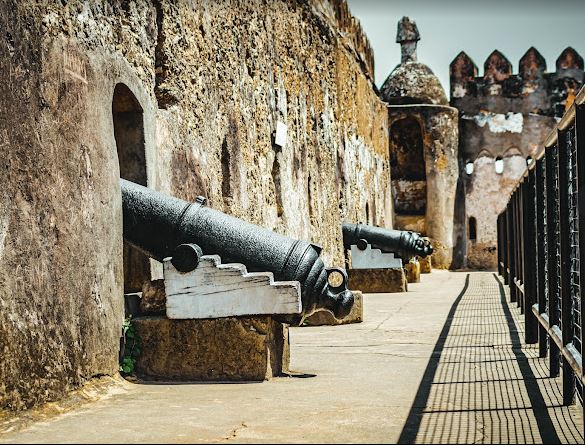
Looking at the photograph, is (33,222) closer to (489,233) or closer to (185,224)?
(185,224)

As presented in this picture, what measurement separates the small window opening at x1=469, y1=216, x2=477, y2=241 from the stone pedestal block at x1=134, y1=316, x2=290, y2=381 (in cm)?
2429

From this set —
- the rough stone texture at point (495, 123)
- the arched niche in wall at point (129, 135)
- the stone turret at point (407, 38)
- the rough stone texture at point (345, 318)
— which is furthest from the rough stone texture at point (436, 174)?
the arched niche in wall at point (129, 135)

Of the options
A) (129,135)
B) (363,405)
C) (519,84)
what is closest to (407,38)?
(519,84)

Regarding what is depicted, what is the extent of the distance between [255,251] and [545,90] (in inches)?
1030

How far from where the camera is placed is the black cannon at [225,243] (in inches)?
209

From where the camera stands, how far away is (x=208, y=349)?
5.16 metres

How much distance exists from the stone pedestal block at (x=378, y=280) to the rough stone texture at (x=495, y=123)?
13864 mm

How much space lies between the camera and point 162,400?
4434mm

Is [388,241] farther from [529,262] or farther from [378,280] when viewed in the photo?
[529,262]

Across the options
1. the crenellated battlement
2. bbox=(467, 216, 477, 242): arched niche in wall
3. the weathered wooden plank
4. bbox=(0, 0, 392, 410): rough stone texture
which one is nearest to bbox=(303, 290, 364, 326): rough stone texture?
bbox=(0, 0, 392, 410): rough stone texture

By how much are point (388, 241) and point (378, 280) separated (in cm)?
78

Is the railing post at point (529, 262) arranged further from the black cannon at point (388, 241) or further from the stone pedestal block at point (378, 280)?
the black cannon at point (388, 241)

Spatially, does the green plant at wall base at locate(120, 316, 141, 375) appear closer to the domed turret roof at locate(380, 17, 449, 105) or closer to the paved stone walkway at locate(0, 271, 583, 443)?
the paved stone walkway at locate(0, 271, 583, 443)

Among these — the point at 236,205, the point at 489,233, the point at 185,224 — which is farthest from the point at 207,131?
the point at 489,233
